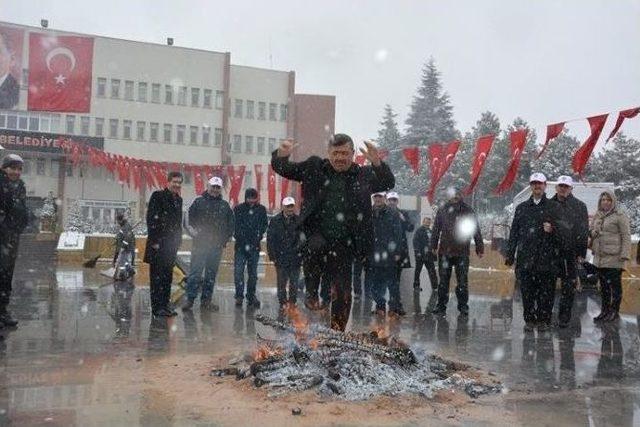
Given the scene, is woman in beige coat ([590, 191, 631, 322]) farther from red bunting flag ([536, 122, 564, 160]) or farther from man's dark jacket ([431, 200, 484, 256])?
red bunting flag ([536, 122, 564, 160])

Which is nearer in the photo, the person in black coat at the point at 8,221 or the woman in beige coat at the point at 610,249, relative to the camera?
the person in black coat at the point at 8,221

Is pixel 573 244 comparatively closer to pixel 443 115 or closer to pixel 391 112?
pixel 443 115

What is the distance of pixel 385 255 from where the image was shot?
32.3ft

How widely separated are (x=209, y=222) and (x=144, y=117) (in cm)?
4575

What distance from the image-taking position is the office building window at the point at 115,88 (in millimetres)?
51688

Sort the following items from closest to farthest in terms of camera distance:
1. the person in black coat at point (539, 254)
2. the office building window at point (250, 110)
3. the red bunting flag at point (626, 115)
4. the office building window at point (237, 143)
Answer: the person in black coat at point (539, 254) < the red bunting flag at point (626, 115) < the office building window at point (250, 110) < the office building window at point (237, 143)

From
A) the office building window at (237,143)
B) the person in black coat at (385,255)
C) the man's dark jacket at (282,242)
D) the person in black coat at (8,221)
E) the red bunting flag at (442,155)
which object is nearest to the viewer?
the person in black coat at (8,221)

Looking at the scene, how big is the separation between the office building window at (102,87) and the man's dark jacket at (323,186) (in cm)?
4979

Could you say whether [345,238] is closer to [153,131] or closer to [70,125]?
[70,125]

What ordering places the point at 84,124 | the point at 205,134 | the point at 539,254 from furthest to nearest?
the point at 205,134
the point at 84,124
the point at 539,254

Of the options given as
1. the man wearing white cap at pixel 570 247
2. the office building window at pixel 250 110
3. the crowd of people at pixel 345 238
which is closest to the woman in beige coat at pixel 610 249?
the crowd of people at pixel 345 238

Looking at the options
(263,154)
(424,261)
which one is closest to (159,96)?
(263,154)

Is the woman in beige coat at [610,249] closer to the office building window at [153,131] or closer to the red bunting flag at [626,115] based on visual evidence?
the red bunting flag at [626,115]

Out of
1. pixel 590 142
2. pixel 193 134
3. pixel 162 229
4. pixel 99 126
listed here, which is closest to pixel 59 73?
pixel 99 126
